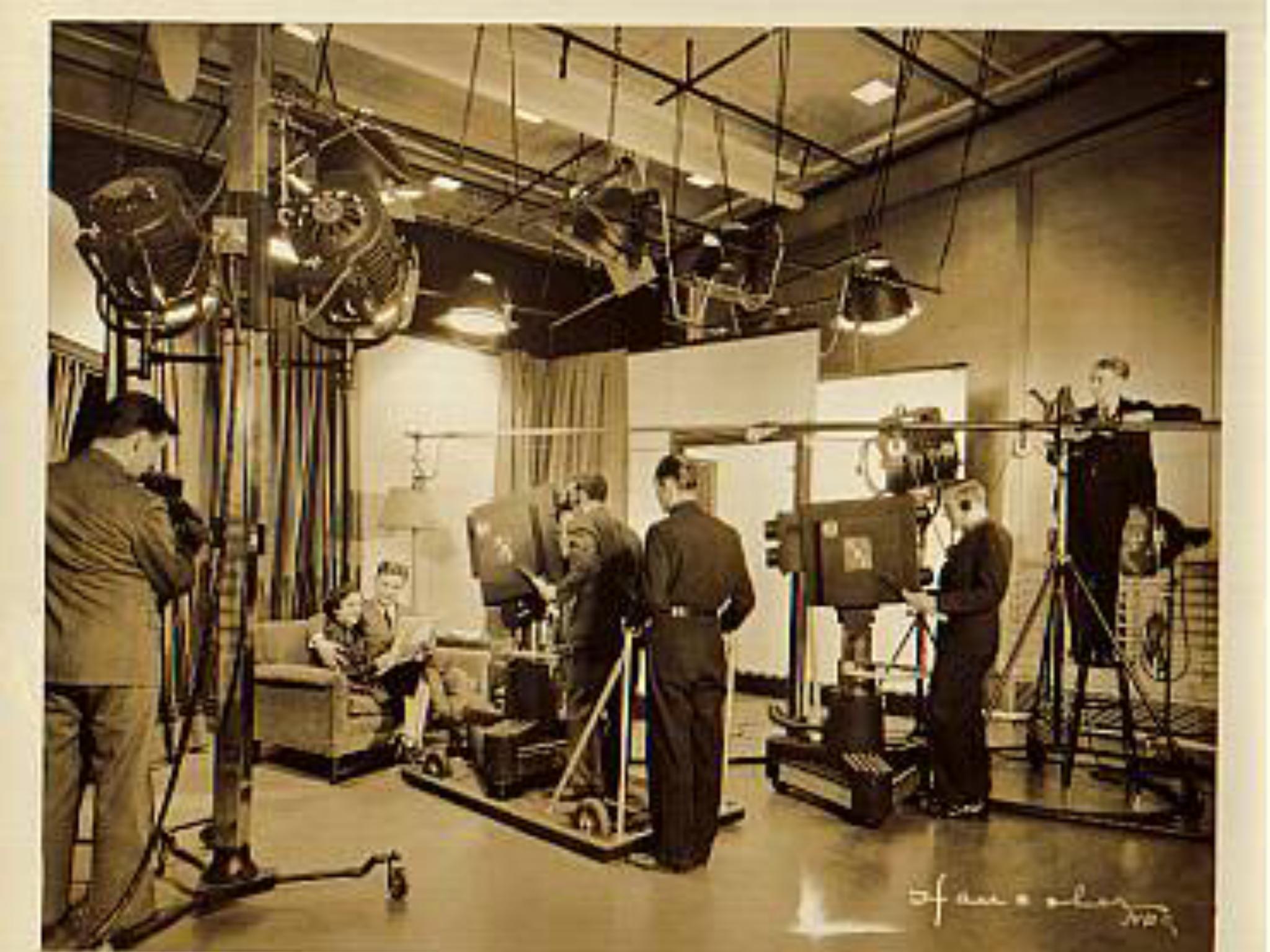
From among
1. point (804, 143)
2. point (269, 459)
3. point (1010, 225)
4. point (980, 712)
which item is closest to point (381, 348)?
point (269, 459)

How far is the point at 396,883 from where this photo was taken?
2.37m

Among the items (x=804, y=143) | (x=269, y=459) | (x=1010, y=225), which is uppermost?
(x=804, y=143)

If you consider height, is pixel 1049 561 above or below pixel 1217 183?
below

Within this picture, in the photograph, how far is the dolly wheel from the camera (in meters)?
3.13

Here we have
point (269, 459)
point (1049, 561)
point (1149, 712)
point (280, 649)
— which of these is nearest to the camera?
point (1149, 712)

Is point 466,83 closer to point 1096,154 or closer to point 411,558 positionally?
point 1096,154

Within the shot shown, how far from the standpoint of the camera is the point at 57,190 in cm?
166

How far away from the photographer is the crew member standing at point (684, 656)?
295cm

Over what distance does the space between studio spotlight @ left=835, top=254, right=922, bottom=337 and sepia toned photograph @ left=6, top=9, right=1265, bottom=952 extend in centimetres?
2

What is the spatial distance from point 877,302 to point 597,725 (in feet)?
6.11

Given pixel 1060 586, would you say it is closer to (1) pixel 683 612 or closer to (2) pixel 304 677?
(1) pixel 683 612

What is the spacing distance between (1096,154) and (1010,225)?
0.36 meters

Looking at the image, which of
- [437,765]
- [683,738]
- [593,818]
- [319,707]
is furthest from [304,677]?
[683,738]
